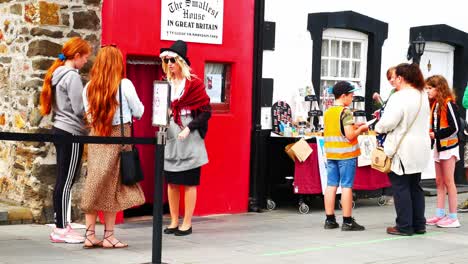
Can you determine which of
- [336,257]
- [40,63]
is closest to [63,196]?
[40,63]

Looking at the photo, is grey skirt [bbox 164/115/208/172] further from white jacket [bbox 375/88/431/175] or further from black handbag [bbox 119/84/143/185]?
white jacket [bbox 375/88/431/175]

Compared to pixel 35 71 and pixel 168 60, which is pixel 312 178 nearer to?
pixel 168 60

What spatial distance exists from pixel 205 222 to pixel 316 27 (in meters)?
3.34

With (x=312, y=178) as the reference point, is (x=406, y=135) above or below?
above

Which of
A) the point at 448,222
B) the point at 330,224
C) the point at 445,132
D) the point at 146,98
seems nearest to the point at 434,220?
the point at 448,222

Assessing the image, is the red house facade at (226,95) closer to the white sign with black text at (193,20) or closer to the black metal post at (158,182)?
the white sign with black text at (193,20)

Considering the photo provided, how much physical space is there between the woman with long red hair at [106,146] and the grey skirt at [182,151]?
38.4 inches

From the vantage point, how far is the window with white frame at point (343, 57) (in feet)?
39.5

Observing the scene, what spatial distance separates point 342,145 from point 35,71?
334 centimetres

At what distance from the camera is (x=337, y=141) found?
30.3ft

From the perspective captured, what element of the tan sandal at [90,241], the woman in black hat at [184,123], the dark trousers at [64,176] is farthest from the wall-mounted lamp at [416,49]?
the tan sandal at [90,241]

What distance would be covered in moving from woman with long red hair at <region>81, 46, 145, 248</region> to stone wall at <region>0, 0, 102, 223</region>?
1.45m

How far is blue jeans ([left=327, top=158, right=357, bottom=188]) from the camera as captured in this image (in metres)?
9.25

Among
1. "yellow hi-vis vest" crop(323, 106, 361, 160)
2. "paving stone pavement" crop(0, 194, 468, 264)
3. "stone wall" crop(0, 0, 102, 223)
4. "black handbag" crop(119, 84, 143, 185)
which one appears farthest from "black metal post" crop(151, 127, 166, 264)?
"yellow hi-vis vest" crop(323, 106, 361, 160)
